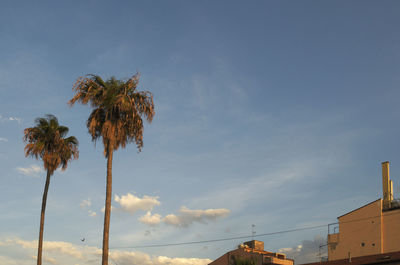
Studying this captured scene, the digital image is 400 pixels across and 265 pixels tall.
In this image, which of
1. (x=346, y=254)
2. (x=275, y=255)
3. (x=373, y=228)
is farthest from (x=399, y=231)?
(x=275, y=255)

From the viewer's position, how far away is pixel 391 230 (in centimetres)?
6322

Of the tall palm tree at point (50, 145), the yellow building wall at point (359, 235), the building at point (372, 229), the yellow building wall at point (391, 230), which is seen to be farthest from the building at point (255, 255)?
the tall palm tree at point (50, 145)

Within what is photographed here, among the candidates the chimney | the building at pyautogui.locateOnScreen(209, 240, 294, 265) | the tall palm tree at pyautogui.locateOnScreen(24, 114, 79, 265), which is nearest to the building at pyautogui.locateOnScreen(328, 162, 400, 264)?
the chimney

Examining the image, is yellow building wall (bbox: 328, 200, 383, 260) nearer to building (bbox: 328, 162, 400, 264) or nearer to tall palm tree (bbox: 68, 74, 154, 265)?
building (bbox: 328, 162, 400, 264)

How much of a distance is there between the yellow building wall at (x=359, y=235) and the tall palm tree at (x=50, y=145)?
130 ft

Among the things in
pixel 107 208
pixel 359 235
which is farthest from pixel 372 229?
pixel 107 208

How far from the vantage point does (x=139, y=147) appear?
3484cm

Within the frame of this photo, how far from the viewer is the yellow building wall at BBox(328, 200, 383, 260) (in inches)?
2552

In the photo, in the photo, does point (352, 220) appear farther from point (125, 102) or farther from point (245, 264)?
point (125, 102)

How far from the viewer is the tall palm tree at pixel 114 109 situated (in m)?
33.9

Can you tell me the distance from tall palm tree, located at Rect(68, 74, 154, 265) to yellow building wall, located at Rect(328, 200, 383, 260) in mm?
41768

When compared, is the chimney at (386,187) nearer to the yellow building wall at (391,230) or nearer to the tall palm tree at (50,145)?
the yellow building wall at (391,230)

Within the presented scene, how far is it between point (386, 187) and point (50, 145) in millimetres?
44224

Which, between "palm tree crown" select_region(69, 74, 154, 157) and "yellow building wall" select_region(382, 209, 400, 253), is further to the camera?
"yellow building wall" select_region(382, 209, 400, 253)
